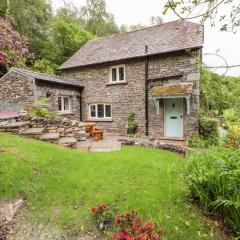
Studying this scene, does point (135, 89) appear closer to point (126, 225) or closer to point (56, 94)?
point (56, 94)

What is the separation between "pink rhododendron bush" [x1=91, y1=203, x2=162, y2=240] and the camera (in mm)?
3012

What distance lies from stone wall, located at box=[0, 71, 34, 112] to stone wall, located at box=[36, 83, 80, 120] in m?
0.52

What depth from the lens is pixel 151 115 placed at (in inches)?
467

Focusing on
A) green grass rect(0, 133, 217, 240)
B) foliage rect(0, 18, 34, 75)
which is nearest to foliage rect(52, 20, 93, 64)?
foliage rect(0, 18, 34, 75)

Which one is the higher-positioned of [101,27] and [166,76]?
[101,27]

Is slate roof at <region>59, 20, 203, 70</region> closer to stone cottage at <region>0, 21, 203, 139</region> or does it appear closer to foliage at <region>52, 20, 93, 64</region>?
stone cottage at <region>0, 21, 203, 139</region>

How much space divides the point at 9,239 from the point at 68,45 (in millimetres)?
23332

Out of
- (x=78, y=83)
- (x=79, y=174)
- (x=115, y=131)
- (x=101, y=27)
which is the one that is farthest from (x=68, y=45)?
(x=79, y=174)

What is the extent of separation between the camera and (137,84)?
40.1 ft

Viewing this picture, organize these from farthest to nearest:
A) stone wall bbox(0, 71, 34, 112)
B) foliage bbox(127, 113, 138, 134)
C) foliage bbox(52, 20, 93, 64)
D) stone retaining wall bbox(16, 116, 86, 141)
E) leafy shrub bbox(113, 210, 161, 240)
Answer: foliage bbox(52, 20, 93, 64) < foliage bbox(127, 113, 138, 134) < stone wall bbox(0, 71, 34, 112) < stone retaining wall bbox(16, 116, 86, 141) < leafy shrub bbox(113, 210, 161, 240)

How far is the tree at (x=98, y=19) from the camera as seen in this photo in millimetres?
29586

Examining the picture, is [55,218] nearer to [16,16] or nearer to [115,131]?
[115,131]

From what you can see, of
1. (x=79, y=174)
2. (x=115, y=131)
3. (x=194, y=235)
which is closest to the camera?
(x=194, y=235)

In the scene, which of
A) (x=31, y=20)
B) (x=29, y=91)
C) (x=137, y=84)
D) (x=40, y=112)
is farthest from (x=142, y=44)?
(x=31, y=20)
